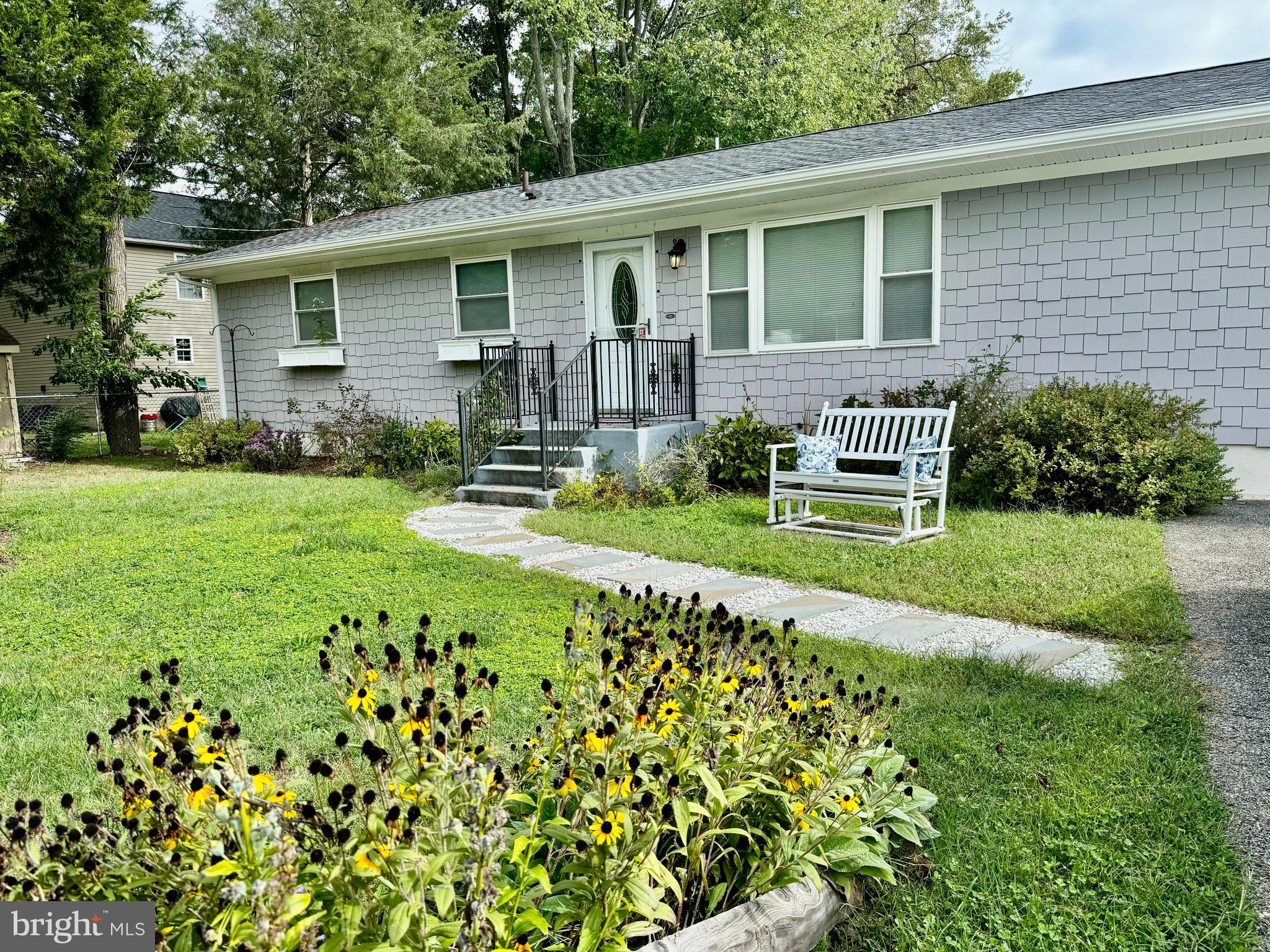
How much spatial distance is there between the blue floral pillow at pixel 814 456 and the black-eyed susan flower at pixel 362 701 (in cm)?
561

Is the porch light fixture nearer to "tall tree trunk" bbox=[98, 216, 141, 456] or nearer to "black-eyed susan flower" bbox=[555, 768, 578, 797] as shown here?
"black-eyed susan flower" bbox=[555, 768, 578, 797]

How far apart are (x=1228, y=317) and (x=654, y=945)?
7.53 m

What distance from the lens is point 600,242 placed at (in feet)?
33.3

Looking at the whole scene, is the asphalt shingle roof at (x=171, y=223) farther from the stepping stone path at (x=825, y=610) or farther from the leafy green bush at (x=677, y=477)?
the stepping stone path at (x=825, y=610)

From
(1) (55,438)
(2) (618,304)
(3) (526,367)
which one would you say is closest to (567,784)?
(2) (618,304)

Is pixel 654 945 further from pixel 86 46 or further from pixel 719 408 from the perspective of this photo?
pixel 86 46

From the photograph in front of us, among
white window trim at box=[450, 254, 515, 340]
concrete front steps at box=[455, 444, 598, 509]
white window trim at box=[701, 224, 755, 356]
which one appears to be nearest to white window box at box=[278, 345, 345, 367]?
white window trim at box=[450, 254, 515, 340]

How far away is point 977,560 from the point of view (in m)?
5.25

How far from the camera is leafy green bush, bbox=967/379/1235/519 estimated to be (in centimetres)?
642

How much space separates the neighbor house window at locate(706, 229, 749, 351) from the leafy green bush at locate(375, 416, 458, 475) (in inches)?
132

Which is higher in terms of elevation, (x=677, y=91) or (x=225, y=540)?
(x=677, y=91)

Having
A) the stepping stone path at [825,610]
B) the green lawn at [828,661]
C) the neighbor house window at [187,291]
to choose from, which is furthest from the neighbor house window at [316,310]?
the neighbor house window at [187,291]

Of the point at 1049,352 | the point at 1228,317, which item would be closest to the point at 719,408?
the point at 1049,352

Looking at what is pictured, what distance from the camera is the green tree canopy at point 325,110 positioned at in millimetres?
19344
